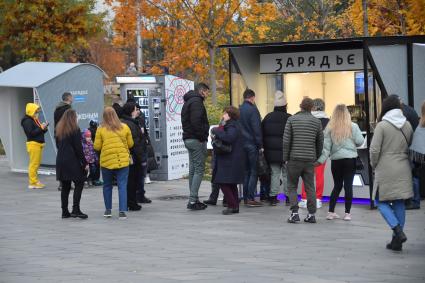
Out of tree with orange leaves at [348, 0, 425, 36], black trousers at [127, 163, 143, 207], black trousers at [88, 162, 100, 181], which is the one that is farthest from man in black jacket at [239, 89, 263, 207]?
tree with orange leaves at [348, 0, 425, 36]

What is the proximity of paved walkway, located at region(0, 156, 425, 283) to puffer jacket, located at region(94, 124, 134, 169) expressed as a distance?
823 mm

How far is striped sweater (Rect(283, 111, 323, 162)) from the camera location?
12.0 m

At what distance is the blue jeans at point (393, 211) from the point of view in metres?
10.1

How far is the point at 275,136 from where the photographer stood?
13.9m

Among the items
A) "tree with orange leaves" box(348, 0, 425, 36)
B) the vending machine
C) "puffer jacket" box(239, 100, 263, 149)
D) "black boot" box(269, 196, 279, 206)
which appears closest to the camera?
"puffer jacket" box(239, 100, 263, 149)

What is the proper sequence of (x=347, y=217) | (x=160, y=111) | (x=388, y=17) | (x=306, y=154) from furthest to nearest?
(x=388, y=17)
(x=160, y=111)
(x=347, y=217)
(x=306, y=154)

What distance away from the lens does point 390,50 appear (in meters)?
13.5

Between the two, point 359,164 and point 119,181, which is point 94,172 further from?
point 359,164

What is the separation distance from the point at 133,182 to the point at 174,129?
449 cm

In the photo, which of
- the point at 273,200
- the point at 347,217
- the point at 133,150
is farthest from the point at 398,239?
the point at 133,150

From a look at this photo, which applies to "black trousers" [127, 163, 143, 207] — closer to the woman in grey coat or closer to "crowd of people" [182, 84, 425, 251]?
"crowd of people" [182, 84, 425, 251]

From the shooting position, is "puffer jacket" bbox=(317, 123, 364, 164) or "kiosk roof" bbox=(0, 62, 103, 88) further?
"kiosk roof" bbox=(0, 62, 103, 88)

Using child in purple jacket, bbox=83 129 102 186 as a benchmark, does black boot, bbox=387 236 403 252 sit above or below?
below

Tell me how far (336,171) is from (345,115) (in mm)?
770
